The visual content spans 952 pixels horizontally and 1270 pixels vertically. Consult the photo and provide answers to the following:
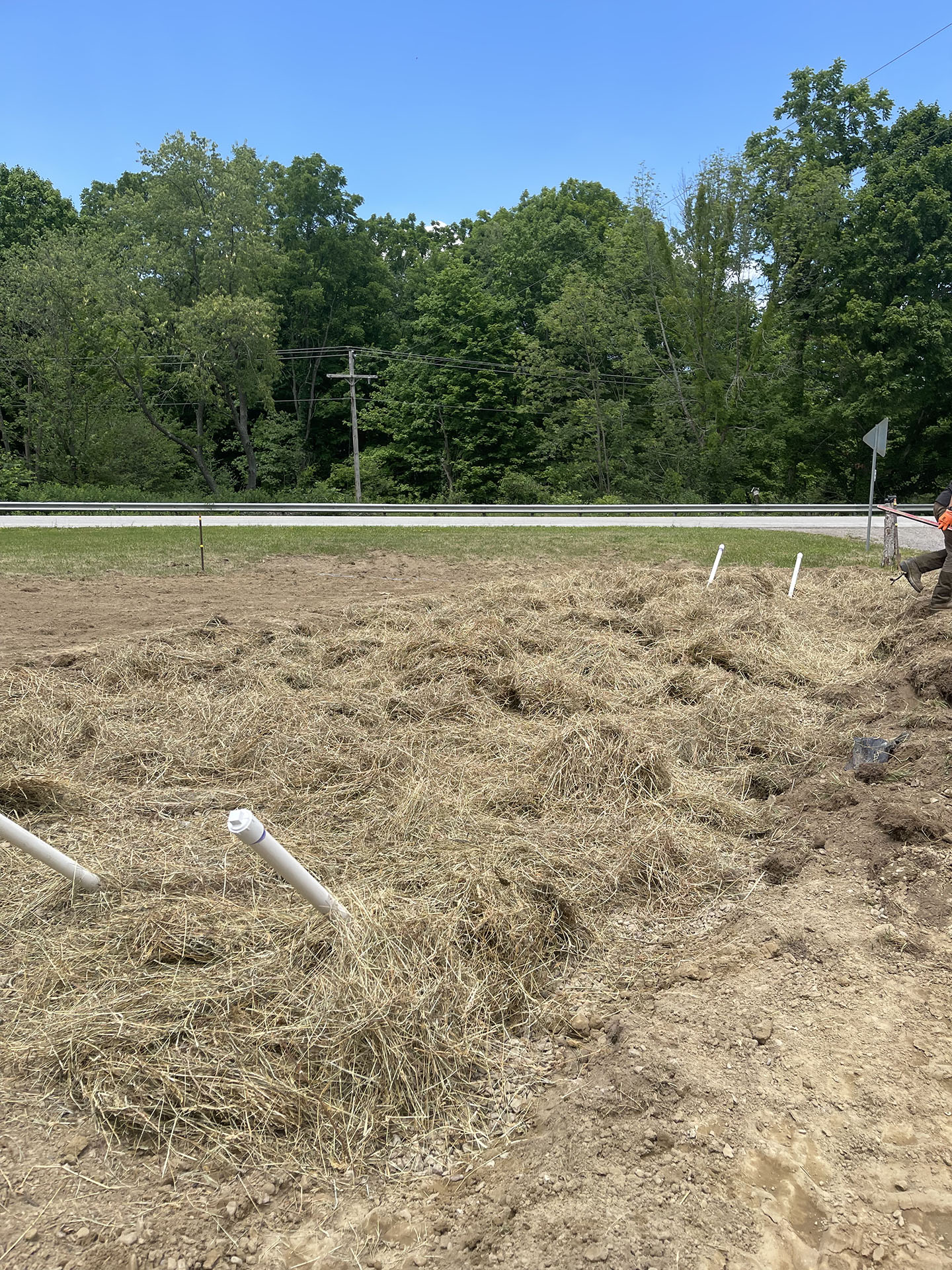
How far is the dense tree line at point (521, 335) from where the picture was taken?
31.2 meters

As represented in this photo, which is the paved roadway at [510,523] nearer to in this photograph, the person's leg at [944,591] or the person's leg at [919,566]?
the person's leg at [919,566]

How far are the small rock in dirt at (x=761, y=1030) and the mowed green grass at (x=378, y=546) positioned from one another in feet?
42.1

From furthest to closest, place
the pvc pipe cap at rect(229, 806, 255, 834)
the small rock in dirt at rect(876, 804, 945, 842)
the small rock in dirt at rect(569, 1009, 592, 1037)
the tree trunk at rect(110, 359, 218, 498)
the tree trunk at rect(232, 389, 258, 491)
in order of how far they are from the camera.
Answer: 1. the tree trunk at rect(232, 389, 258, 491)
2. the tree trunk at rect(110, 359, 218, 498)
3. the small rock in dirt at rect(876, 804, 945, 842)
4. the small rock in dirt at rect(569, 1009, 592, 1037)
5. the pvc pipe cap at rect(229, 806, 255, 834)

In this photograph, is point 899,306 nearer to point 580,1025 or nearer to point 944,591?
point 944,591

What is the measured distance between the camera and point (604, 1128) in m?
2.71

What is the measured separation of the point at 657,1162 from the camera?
2.56 metres

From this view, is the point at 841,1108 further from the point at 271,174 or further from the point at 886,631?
the point at 271,174

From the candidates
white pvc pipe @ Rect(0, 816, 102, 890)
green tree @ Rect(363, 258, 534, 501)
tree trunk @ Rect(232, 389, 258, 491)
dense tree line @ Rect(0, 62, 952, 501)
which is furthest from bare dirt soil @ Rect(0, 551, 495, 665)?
tree trunk @ Rect(232, 389, 258, 491)

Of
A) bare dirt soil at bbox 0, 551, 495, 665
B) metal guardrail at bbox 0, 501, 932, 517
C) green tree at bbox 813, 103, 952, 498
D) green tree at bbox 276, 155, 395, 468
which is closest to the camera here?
bare dirt soil at bbox 0, 551, 495, 665

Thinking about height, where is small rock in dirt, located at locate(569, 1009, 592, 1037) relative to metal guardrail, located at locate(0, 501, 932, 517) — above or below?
below

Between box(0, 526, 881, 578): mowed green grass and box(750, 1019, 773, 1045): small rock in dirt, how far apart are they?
12.8 meters

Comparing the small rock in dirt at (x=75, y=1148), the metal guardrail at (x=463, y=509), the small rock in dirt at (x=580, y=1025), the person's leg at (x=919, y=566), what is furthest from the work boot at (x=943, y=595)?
the metal guardrail at (x=463, y=509)

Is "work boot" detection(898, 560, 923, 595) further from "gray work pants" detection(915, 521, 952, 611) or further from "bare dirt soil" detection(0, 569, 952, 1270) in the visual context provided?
"bare dirt soil" detection(0, 569, 952, 1270)

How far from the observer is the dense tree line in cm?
3119
